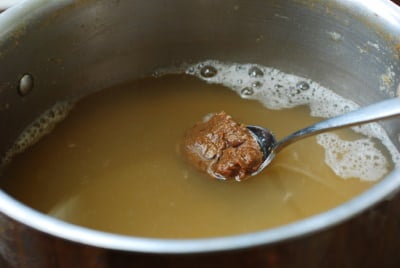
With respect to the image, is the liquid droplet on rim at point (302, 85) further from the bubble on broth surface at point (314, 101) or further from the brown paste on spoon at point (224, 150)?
the brown paste on spoon at point (224, 150)

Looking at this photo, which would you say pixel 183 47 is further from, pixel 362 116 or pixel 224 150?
pixel 362 116

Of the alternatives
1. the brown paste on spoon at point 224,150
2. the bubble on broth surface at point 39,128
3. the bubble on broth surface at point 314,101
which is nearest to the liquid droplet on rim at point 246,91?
the bubble on broth surface at point 314,101

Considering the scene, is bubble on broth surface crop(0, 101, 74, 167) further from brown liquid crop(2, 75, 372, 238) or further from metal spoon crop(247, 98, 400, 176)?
metal spoon crop(247, 98, 400, 176)

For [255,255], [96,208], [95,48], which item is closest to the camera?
[255,255]

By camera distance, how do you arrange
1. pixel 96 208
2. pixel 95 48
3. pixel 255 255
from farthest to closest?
pixel 95 48 → pixel 96 208 → pixel 255 255

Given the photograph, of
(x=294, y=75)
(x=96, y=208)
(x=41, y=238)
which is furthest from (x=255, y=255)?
(x=294, y=75)

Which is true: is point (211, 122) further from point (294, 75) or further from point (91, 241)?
point (91, 241)
